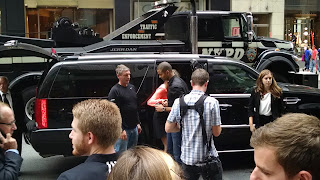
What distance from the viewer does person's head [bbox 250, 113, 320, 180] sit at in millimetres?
1612

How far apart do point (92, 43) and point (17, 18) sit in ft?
32.9

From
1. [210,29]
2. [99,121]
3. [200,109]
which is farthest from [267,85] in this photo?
[210,29]

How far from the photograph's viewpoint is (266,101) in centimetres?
588

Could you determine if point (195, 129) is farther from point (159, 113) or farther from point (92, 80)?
point (92, 80)

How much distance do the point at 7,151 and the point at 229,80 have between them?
479cm

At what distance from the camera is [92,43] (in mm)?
11094

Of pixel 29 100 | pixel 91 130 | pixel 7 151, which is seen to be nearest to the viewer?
pixel 91 130

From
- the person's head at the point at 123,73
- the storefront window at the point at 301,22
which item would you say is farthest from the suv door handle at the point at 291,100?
the storefront window at the point at 301,22

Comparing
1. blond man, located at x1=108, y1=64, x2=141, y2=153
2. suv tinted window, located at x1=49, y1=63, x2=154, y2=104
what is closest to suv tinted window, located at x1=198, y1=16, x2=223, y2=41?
suv tinted window, located at x1=49, y1=63, x2=154, y2=104

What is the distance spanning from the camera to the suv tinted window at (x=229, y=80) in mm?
7094

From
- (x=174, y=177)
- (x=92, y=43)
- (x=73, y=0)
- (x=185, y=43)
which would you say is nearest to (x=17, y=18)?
(x=73, y=0)

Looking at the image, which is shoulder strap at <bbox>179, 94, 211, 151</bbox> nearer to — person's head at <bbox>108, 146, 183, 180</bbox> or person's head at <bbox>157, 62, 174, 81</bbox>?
person's head at <bbox>157, 62, 174, 81</bbox>

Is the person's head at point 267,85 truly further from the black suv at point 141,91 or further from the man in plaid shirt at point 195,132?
the man in plaid shirt at point 195,132

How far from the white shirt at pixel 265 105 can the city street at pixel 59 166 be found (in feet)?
4.42
